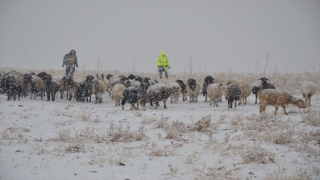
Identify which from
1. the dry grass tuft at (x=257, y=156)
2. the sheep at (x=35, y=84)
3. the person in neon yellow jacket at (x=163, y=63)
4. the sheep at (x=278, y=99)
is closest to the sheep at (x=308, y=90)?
the sheep at (x=278, y=99)

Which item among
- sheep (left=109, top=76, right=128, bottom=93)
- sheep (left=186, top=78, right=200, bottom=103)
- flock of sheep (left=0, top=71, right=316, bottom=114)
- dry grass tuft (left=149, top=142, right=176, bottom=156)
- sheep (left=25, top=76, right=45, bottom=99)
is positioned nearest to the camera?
dry grass tuft (left=149, top=142, right=176, bottom=156)

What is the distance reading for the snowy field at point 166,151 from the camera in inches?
251

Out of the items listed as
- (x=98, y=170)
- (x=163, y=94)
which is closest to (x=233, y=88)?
(x=163, y=94)

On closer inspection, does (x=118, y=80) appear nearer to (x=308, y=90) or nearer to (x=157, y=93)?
(x=157, y=93)

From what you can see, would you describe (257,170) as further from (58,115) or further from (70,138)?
(58,115)

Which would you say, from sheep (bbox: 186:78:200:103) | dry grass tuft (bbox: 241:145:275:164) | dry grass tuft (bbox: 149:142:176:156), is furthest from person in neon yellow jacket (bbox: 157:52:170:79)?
dry grass tuft (bbox: 241:145:275:164)

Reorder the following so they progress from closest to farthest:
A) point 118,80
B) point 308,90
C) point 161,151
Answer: point 161,151 → point 308,90 → point 118,80

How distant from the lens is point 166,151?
750 cm

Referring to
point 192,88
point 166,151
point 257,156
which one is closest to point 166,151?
point 166,151

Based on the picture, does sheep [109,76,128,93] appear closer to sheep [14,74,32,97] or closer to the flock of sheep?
the flock of sheep

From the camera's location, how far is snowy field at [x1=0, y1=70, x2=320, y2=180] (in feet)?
20.9

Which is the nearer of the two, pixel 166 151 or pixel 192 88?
pixel 166 151

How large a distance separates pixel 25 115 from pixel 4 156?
520 centimetres

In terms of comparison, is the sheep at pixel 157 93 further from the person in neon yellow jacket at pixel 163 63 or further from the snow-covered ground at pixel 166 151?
the person in neon yellow jacket at pixel 163 63
